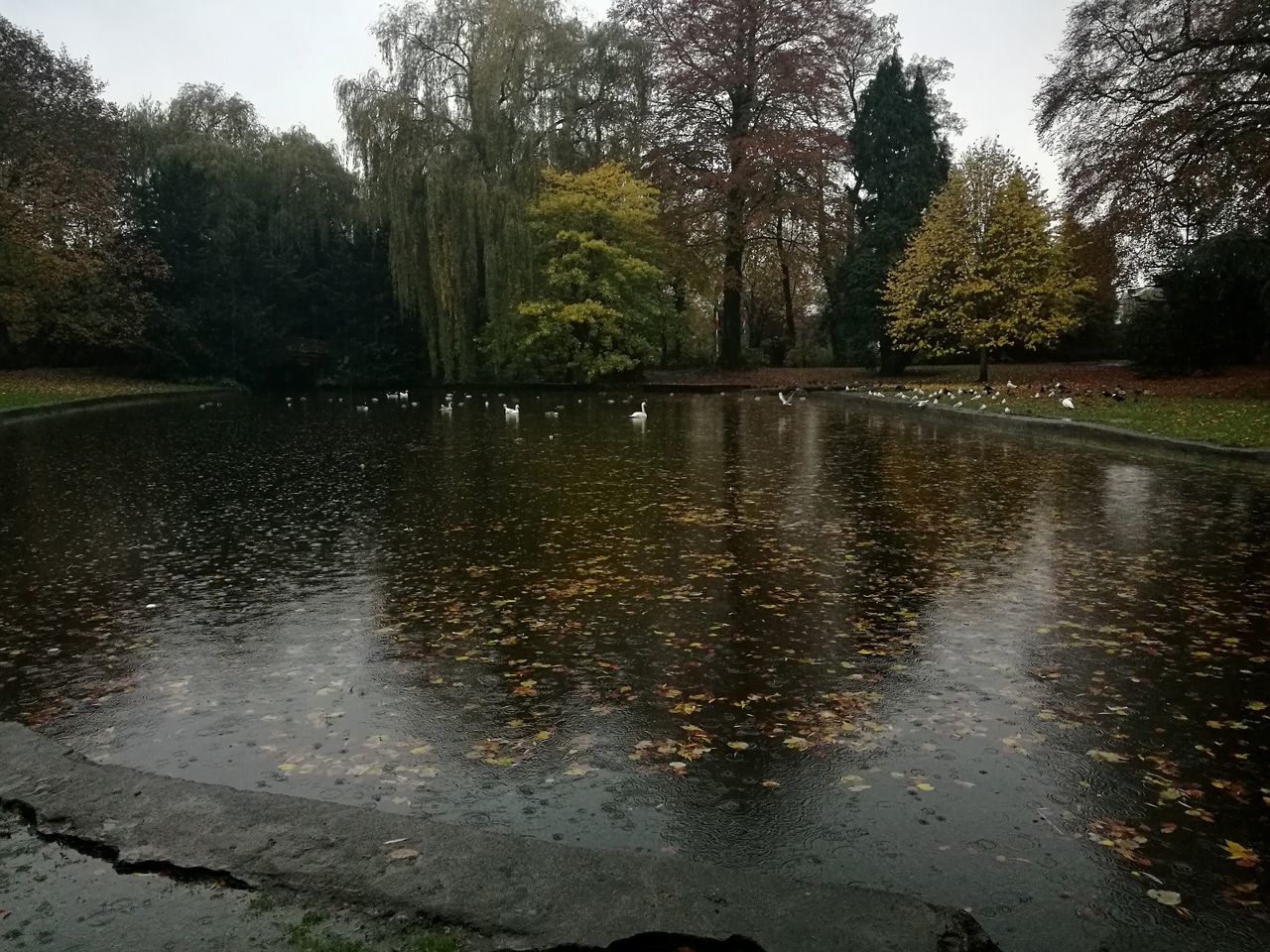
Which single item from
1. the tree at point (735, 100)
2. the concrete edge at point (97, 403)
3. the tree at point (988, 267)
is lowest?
the concrete edge at point (97, 403)

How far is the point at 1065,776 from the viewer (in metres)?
3.78

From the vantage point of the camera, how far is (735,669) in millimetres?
5090

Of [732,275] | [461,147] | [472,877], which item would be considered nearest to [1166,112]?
[732,275]

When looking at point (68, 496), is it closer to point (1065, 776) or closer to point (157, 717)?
point (157, 717)

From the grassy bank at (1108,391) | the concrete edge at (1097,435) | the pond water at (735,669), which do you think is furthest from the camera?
the grassy bank at (1108,391)

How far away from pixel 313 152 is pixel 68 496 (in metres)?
35.3

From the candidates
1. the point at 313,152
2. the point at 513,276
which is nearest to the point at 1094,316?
the point at 513,276

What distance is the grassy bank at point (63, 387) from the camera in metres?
26.2

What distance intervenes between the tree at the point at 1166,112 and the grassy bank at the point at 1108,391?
4.26 m

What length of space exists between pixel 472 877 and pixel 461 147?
36188 millimetres

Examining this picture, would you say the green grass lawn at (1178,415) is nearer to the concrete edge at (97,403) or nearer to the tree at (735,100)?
the tree at (735,100)

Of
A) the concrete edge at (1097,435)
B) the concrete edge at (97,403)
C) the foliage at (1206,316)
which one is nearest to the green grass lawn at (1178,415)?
the concrete edge at (1097,435)

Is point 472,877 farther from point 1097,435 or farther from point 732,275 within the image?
point 732,275

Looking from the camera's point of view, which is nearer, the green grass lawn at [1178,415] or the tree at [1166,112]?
the green grass lawn at [1178,415]
